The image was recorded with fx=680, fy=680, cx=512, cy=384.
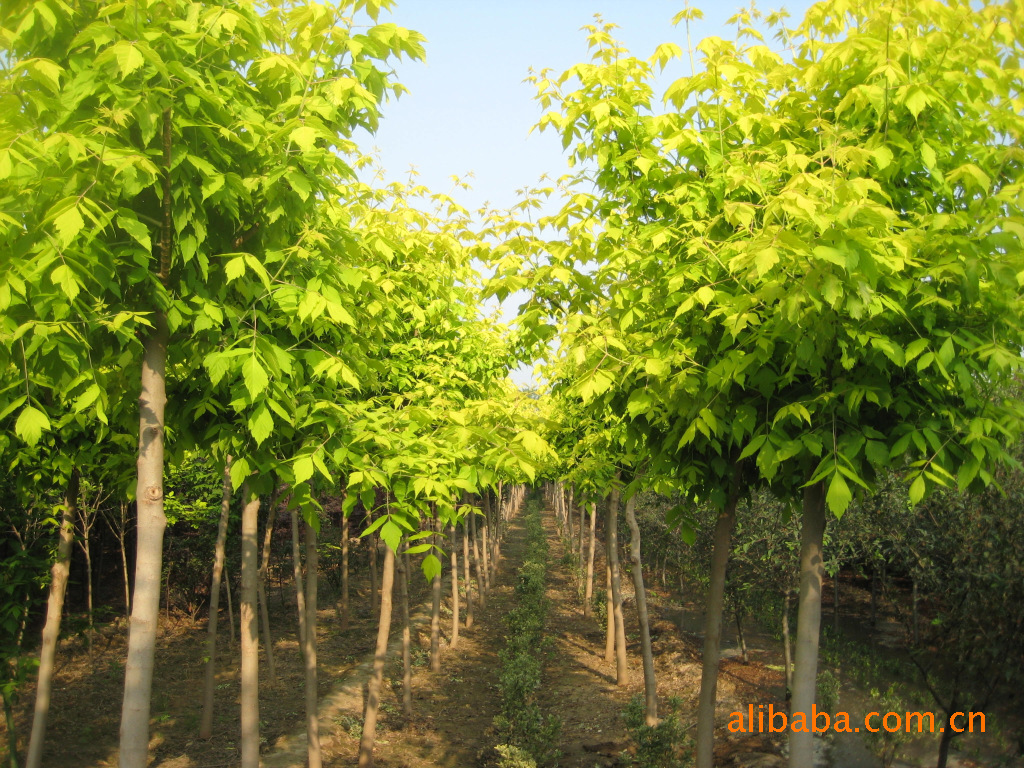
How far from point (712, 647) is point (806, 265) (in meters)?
3.30

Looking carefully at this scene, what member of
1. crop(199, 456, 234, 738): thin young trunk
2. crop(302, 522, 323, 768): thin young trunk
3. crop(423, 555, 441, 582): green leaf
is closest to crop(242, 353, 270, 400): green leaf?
crop(423, 555, 441, 582): green leaf

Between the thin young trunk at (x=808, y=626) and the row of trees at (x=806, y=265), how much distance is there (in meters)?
0.02

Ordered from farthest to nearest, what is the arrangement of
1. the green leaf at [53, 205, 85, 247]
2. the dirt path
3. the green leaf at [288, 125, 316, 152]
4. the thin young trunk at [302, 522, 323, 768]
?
the dirt path → the thin young trunk at [302, 522, 323, 768] → the green leaf at [288, 125, 316, 152] → the green leaf at [53, 205, 85, 247]

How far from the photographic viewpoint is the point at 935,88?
3.80m

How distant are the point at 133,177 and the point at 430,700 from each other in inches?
475

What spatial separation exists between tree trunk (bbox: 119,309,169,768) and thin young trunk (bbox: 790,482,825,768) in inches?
149

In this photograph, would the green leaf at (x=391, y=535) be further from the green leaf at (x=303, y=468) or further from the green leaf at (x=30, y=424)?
the green leaf at (x=30, y=424)

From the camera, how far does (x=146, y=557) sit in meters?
3.45

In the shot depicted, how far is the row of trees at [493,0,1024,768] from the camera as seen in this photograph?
133 inches

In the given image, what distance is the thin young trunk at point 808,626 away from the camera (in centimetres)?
436

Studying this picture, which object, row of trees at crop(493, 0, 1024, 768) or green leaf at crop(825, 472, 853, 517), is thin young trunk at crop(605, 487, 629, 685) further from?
green leaf at crop(825, 472, 853, 517)

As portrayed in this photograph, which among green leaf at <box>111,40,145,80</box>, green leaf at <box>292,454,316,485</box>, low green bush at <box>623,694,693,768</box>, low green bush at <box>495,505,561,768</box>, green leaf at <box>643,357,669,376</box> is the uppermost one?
green leaf at <box>111,40,145,80</box>

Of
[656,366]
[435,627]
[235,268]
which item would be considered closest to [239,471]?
[235,268]

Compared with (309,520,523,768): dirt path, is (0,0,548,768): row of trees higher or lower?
higher
